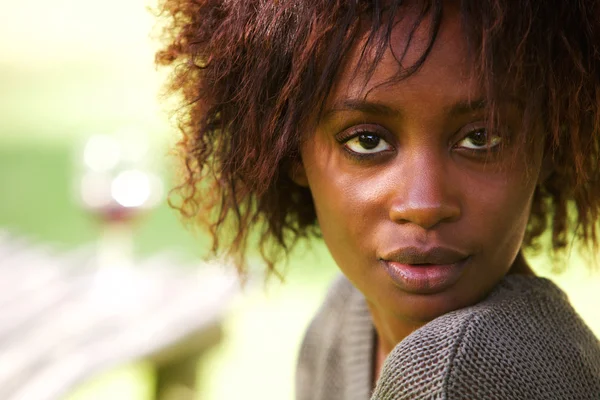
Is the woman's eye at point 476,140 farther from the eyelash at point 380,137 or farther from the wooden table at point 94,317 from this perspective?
the wooden table at point 94,317

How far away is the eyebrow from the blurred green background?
1.16 ft

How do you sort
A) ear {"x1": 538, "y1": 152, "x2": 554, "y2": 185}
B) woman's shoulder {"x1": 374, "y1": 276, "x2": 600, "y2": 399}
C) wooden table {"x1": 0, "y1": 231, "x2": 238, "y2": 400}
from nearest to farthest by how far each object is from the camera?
woman's shoulder {"x1": 374, "y1": 276, "x2": 600, "y2": 399}, ear {"x1": 538, "y1": 152, "x2": 554, "y2": 185}, wooden table {"x1": 0, "y1": 231, "x2": 238, "y2": 400}

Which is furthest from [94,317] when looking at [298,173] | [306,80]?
[306,80]

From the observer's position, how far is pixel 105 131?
180 inches

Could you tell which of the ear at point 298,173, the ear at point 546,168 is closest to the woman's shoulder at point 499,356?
the ear at point 546,168

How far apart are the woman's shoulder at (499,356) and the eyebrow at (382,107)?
18 cm

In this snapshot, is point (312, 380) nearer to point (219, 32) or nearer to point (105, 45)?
point (219, 32)

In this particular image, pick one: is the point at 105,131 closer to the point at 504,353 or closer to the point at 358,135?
the point at 358,135

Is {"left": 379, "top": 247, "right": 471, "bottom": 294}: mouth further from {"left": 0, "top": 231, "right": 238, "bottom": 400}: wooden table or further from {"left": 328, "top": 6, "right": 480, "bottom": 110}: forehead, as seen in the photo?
{"left": 0, "top": 231, "right": 238, "bottom": 400}: wooden table

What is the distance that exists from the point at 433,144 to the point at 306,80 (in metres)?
0.13

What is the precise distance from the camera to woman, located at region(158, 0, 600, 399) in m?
0.80

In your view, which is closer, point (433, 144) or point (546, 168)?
point (433, 144)

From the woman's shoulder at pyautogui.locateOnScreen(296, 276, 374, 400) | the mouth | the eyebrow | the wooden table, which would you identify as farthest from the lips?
the wooden table

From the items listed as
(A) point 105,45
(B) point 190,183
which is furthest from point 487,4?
(A) point 105,45
